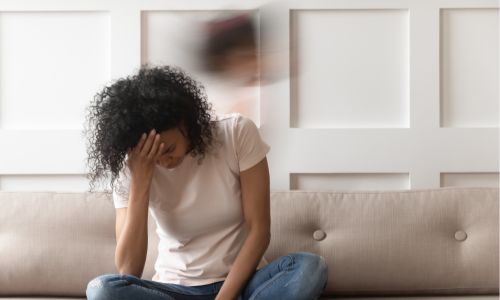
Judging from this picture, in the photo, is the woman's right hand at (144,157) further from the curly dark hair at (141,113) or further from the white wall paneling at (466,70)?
the white wall paneling at (466,70)

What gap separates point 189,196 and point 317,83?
723 mm

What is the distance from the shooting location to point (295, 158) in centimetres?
226

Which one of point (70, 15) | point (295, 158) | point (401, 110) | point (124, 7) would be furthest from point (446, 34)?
point (70, 15)

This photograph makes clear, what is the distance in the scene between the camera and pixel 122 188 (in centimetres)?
180

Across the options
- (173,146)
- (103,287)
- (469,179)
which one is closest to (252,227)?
(173,146)

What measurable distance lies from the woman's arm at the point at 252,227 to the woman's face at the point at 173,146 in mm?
173

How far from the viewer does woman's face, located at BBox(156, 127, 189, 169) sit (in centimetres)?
162

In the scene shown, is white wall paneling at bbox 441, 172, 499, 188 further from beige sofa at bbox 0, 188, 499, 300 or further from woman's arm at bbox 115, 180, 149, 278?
woman's arm at bbox 115, 180, 149, 278

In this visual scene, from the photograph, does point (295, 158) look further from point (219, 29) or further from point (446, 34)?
point (446, 34)


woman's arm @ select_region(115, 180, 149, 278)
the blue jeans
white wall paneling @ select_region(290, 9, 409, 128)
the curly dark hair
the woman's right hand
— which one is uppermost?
white wall paneling @ select_region(290, 9, 409, 128)

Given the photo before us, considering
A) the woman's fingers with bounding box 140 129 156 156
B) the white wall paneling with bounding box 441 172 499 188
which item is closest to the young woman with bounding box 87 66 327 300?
the woman's fingers with bounding box 140 129 156 156

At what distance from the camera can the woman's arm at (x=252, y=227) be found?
1.67 meters

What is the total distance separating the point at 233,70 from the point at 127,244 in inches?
29.1

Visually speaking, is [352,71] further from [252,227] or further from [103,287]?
[103,287]
